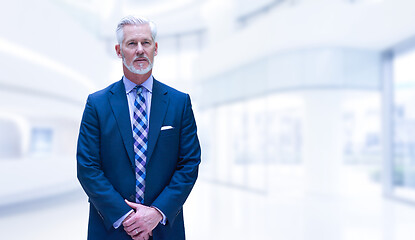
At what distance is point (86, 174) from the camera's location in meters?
1.66

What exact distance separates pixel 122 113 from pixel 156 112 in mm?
Result: 155

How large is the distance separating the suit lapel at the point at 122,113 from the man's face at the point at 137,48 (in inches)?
5.3

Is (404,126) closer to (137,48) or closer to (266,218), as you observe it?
(266,218)

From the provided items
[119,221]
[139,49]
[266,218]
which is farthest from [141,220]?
[266,218]

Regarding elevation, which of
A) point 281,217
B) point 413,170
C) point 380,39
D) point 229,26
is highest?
point 229,26

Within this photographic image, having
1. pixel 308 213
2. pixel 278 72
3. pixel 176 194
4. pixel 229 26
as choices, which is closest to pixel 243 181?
pixel 278 72

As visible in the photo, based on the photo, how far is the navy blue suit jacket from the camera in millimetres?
1661

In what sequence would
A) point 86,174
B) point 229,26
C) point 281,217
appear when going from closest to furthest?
point 86,174
point 281,217
point 229,26

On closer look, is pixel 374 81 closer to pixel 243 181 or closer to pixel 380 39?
pixel 380 39

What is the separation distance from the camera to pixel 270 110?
1107 centimetres

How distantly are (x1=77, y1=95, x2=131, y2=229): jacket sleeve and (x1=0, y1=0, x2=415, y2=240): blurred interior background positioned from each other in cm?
389

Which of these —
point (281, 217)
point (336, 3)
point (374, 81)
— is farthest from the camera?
point (374, 81)

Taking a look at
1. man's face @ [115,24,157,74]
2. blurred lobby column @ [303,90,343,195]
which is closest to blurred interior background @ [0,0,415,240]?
blurred lobby column @ [303,90,343,195]

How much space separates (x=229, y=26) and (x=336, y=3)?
561 cm
